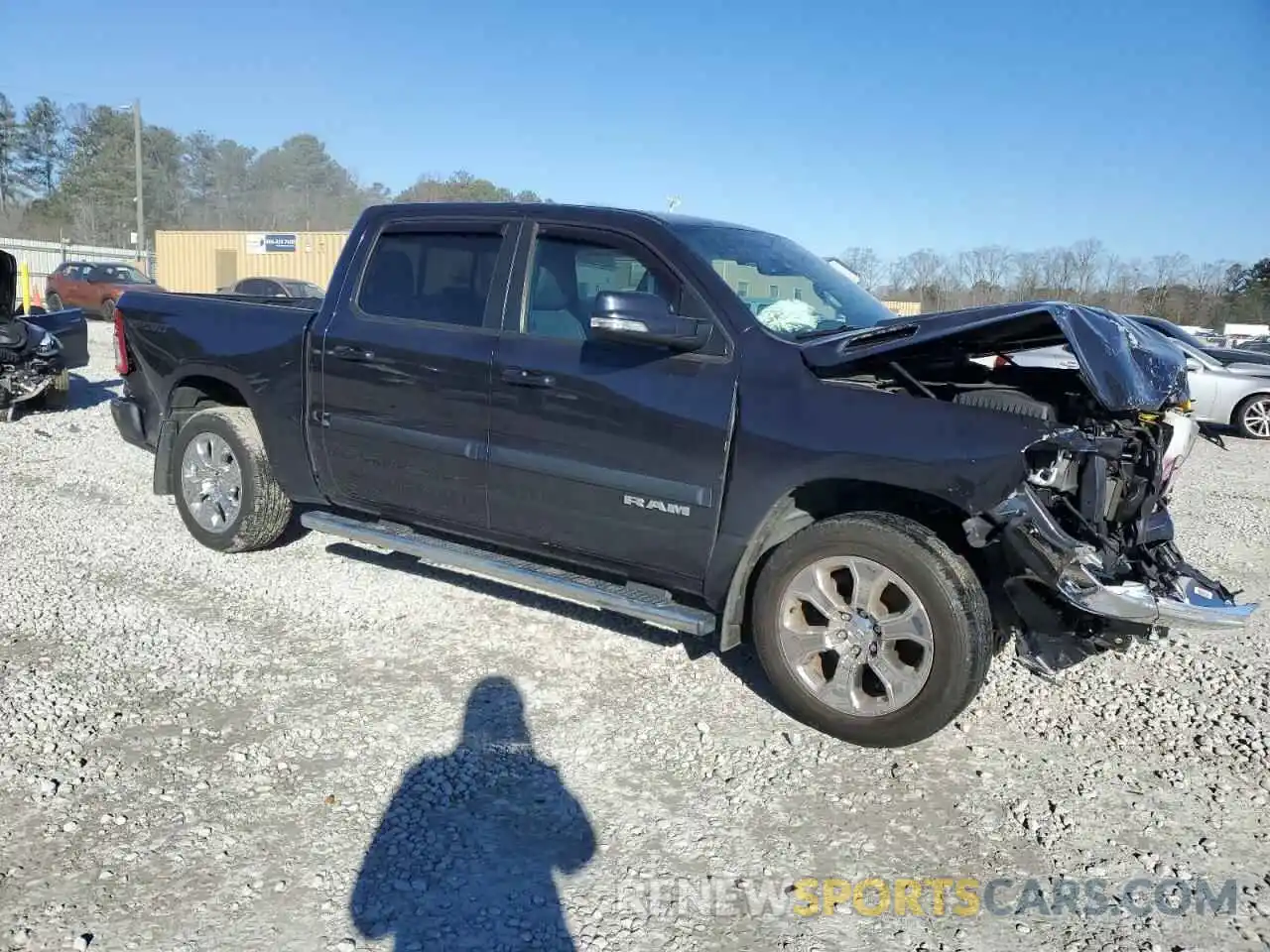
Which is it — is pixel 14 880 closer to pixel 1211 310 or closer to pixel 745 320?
pixel 745 320

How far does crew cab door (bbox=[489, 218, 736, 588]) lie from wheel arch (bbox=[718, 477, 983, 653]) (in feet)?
0.61

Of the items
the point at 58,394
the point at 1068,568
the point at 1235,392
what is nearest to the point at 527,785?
the point at 1068,568

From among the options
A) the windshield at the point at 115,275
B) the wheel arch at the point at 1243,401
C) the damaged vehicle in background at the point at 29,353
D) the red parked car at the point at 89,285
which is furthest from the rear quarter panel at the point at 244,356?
the windshield at the point at 115,275

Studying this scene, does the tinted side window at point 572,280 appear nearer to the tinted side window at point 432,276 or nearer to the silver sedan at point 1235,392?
the tinted side window at point 432,276

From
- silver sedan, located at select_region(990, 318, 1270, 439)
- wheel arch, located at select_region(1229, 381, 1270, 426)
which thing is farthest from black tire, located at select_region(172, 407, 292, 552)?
wheel arch, located at select_region(1229, 381, 1270, 426)

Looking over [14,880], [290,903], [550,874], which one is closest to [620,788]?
[550,874]

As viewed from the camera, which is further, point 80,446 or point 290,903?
point 80,446

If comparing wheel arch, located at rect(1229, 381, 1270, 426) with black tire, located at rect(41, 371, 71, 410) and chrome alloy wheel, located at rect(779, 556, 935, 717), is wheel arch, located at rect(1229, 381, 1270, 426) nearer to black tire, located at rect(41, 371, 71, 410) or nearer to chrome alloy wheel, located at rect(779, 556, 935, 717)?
chrome alloy wheel, located at rect(779, 556, 935, 717)

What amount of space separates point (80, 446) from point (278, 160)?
6898 centimetres

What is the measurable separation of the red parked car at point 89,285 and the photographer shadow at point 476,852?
1083 inches

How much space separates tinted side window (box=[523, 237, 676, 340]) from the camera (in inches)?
166

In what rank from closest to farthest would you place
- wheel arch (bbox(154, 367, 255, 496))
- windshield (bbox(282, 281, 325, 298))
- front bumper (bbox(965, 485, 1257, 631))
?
front bumper (bbox(965, 485, 1257, 631)), wheel arch (bbox(154, 367, 255, 496)), windshield (bbox(282, 281, 325, 298))

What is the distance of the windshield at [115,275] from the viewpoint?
1070 inches

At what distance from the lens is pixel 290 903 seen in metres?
2.66
